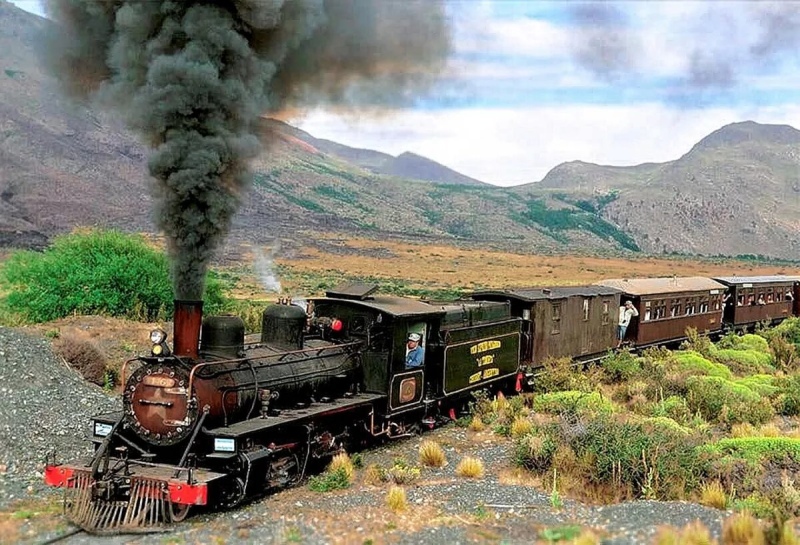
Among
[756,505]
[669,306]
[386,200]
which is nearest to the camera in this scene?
[756,505]

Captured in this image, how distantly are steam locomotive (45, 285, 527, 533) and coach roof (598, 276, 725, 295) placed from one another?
11668 millimetres

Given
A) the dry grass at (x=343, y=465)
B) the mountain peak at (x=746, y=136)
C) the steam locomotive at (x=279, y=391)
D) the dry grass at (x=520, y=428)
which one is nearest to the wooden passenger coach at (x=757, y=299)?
the steam locomotive at (x=279, y=391)

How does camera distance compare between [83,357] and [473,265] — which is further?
[473,265]

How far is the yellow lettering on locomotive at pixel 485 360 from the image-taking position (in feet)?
52.7

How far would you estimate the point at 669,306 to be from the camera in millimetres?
25953

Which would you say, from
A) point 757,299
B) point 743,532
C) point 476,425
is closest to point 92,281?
point 476,425

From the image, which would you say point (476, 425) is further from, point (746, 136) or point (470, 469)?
point (746, 136)

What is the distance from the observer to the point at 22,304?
26.4 m

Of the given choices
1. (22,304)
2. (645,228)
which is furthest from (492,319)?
(645,228)

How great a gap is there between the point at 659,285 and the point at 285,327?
17.8 meters

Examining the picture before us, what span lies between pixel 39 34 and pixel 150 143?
9.75ft

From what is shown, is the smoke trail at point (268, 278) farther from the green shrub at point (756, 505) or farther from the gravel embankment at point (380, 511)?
the green shrub at point (756, 505)

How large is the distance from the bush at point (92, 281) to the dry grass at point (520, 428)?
622 inches

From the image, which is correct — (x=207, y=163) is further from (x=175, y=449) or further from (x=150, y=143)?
(x=175, y=449)
